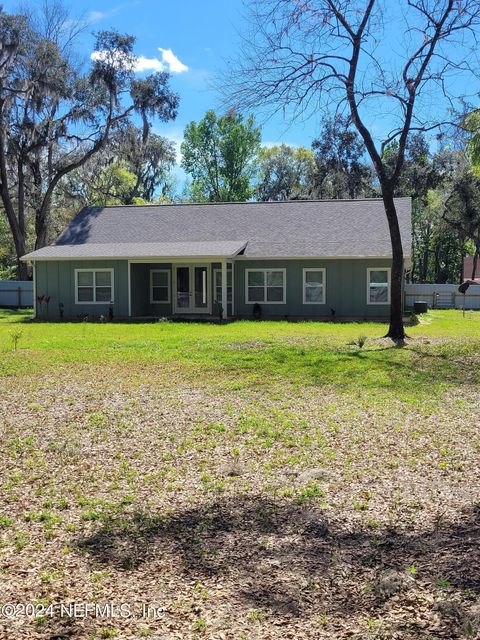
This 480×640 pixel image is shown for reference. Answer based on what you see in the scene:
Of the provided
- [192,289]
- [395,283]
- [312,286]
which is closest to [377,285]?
[312,286]

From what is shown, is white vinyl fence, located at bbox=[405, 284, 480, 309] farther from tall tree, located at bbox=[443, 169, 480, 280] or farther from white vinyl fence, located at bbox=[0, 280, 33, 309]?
white vinyl fence, located at bbox=[0, 280, 33, 309]

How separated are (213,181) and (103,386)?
1851 inches

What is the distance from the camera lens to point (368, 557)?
361 cm

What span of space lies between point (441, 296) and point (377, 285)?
10.3m

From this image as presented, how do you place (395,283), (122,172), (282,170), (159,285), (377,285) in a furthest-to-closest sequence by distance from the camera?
(282,170) → (122,172) → (159,285) → (377,285) → (395,283)

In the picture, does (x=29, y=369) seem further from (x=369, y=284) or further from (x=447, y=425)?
(x=369, y=284)

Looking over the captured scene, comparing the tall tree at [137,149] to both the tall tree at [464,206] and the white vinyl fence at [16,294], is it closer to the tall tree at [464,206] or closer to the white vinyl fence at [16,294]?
the white vinyl fence at [16,294]

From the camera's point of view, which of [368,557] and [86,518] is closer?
[368,557]

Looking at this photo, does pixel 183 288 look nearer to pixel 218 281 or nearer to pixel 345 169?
pixel 218 281

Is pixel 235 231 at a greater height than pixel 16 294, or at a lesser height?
greater

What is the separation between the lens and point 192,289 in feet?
78.4

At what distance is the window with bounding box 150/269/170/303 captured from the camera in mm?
24297

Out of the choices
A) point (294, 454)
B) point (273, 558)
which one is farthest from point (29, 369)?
point (273, 558)

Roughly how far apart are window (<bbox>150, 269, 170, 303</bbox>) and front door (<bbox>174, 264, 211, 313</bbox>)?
39 centimetres
